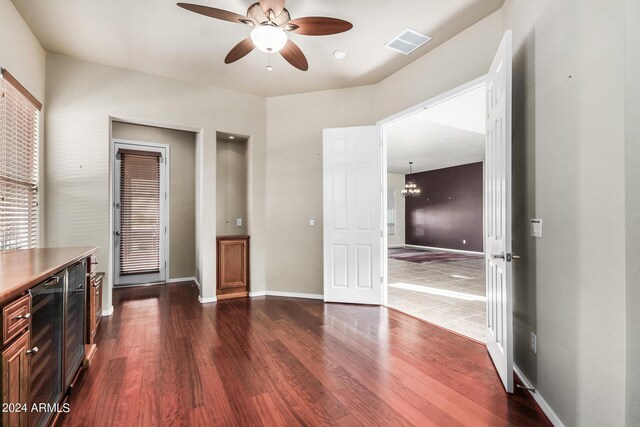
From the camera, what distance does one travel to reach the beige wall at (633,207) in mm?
1214

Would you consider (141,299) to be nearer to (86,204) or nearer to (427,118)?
(86,204)

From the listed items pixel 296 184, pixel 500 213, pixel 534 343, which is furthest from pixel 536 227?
pixel 296 184

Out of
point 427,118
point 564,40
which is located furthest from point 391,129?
point 564,40

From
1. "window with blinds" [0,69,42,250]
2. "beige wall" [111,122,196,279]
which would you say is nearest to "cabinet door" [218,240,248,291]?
"beige wall" [111,122,196,279]

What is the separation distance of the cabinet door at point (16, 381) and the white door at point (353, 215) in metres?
3.24

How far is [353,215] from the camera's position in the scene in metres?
4.14

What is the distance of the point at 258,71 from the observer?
3820 mm

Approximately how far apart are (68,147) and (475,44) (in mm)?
4493

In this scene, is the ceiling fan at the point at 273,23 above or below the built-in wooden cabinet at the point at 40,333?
above

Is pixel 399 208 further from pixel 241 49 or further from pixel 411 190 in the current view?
pixel 241 49

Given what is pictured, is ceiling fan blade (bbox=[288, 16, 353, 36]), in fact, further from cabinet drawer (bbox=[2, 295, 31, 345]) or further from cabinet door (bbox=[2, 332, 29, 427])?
cabinet door (bbox=[2, 332, 29, 427])

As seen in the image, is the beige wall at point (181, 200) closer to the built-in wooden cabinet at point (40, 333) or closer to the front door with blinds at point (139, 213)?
the front door with blinds at point (139, 213)

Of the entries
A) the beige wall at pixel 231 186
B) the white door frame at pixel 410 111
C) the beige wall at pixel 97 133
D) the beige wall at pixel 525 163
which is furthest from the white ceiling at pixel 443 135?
the beige wall at pixel 97 133

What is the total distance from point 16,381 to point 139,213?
4.42m
